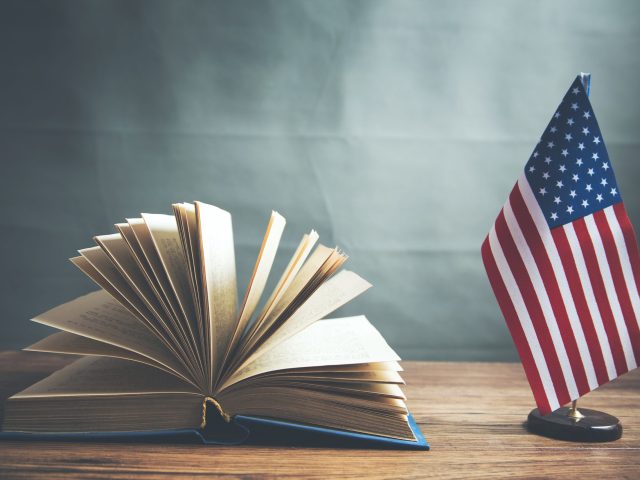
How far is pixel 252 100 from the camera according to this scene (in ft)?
4.58

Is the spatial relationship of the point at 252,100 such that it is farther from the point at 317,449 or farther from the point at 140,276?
the point at 317,449

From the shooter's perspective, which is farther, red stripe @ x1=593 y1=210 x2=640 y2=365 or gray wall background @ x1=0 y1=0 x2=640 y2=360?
gray wall background @ x1=0 y1=0 x2=640 y2=360

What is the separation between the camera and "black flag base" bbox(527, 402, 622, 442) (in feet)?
2.34

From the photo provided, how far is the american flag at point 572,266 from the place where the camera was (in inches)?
29.4

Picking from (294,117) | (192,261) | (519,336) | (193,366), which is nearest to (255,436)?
(193,366)

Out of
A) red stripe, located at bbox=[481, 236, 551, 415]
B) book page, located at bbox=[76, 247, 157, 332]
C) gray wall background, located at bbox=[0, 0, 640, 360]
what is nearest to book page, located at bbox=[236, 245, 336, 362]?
book page, located at bbox=[76, 247, 157, 332]

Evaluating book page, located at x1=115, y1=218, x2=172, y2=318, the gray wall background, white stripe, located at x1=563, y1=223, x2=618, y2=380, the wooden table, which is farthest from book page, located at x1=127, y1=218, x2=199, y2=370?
the gray wall background

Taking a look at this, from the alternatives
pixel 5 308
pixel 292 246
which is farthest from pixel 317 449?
pixel 5 308

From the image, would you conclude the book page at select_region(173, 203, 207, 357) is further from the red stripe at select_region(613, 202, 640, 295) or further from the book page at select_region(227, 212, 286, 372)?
the red stripe at select_region(613, 202, 640, 295)

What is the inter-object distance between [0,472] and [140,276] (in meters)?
0.23

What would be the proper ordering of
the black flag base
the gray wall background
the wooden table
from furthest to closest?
1. the gray wall background
2. the black flag base
3. the wooden table

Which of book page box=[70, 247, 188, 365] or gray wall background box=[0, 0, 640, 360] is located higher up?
gray wall background box=[0, 0, 640, 360]

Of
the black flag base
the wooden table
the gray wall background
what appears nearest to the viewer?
the wooden table

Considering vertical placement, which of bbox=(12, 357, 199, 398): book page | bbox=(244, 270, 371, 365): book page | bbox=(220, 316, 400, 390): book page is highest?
bbox=(244, 270, 371, 365): book page
